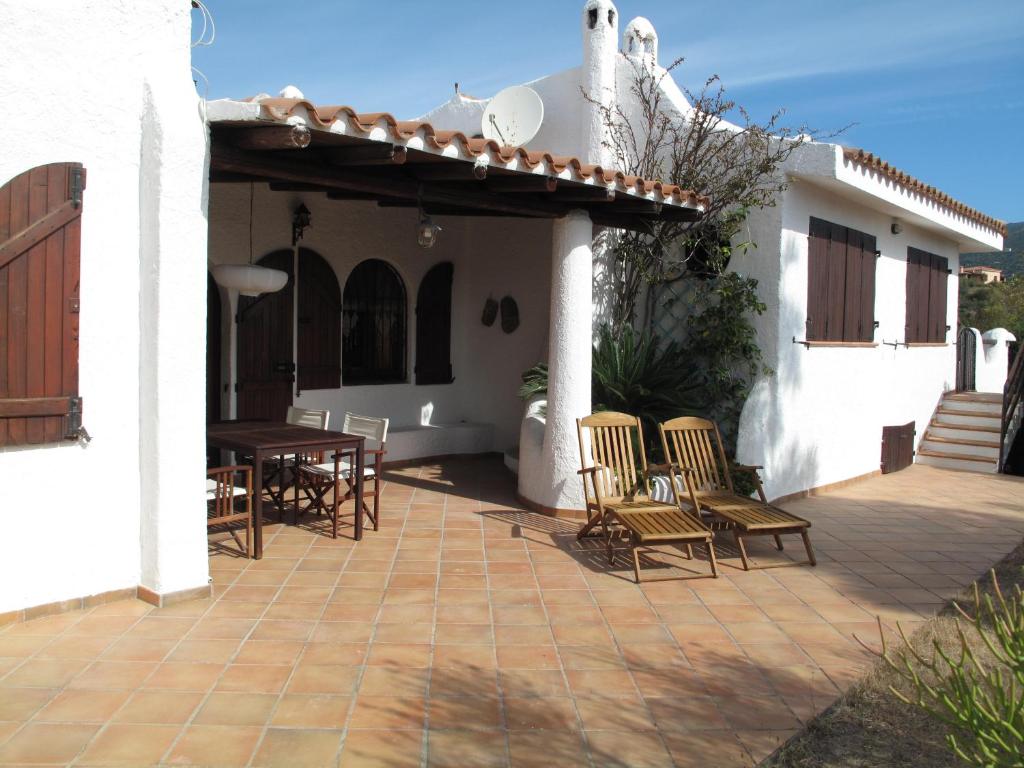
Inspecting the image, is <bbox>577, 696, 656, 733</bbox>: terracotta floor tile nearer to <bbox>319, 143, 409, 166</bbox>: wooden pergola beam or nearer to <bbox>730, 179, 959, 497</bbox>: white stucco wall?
<bbox>319, 143, 409, 166</bbox>: wooden pergola beam

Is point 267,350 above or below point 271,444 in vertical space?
above

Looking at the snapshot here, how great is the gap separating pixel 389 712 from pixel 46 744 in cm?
134

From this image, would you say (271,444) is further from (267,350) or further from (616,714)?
(616,714)

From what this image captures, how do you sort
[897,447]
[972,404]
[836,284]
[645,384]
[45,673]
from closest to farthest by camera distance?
[45,673]
[645,384]
[836,284]
[897,447]
[972,404]

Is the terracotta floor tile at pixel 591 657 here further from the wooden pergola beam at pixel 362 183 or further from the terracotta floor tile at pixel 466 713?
the wooden pergola beam at pixel 362 183

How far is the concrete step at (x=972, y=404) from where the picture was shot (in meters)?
12.2

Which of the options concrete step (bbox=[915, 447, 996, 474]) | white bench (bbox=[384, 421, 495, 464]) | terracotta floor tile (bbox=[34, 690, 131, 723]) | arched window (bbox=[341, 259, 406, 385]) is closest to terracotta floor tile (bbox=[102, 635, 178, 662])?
terracotta floor tile (bbox=[34, 690, 131, 723])

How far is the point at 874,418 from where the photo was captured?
9969 millimetres

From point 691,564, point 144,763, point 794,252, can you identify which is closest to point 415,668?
point 144,763

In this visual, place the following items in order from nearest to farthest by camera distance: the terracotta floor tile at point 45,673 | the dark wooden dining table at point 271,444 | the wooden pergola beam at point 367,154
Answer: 1. the terracotta floor tile at point 45,673
2. the wooden pergola beam at point 367,154
3. the dark wooden dining table at point 271,444

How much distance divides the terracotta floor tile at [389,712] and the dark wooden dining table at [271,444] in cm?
237

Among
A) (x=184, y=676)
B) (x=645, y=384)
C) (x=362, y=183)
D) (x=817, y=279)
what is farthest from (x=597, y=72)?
(x=184, y=676)

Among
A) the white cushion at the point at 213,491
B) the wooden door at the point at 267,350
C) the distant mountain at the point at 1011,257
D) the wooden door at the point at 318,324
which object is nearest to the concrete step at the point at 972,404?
the wooden door at the point at 318,324

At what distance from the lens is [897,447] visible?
34.3 ft
